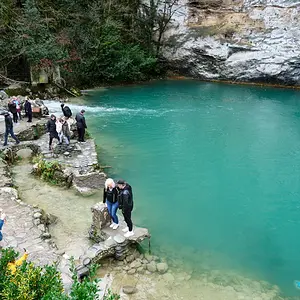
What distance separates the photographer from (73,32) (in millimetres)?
30516

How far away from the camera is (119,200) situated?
872 cm

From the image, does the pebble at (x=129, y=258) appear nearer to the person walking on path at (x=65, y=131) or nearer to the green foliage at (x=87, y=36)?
the person walking on path at (x=65, y=131)

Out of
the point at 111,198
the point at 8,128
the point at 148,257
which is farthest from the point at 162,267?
the point at 8,128

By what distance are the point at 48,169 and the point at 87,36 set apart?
21279 millimetres

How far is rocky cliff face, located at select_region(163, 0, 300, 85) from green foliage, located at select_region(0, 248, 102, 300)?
34.9m

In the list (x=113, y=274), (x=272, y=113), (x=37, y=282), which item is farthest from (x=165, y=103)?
(x=37, y=282)

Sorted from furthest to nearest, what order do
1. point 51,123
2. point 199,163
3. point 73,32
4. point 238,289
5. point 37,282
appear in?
point 73,32
point 199,163
point 51,123
point 238,289
point 37,282

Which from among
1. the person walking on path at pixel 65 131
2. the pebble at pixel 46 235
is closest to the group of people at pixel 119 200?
the pebble at pixel 46 235

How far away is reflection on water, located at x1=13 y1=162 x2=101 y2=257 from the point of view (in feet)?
30.9

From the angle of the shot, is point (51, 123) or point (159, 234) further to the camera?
point (51, 123)

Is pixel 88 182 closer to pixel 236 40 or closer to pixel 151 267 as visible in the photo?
pixel 151 267

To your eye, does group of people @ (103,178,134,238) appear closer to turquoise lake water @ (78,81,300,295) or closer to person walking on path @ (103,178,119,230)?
person walking on path @ (103,178,119,230)

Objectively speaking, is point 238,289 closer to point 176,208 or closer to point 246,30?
point 176,208

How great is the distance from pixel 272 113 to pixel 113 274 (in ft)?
65.9
